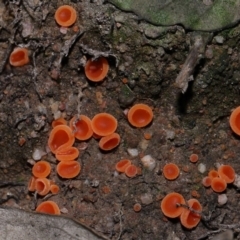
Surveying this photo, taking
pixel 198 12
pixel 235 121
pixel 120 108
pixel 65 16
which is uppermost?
pixel 198 12

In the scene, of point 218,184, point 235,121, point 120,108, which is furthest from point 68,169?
point 235,121

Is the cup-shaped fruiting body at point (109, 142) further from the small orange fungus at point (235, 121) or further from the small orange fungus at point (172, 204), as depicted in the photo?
the small orange fungus at point (235, 121)

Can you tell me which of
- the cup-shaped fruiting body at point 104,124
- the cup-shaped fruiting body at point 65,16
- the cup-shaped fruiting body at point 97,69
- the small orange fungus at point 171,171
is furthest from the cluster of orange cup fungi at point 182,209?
the cup-shaped fruiting body at point 65,16

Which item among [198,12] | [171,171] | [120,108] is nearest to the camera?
[198,12]

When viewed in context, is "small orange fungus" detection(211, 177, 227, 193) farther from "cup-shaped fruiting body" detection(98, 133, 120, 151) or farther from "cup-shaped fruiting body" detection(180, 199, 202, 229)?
"cup-shaped fruiting body" detection(98, 133, 120, 151)

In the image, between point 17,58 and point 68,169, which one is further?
point 17,58

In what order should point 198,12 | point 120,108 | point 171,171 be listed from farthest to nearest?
point 120,108 < point 171,171 < point 198,12

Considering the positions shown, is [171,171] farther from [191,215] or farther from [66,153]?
[66,153]
